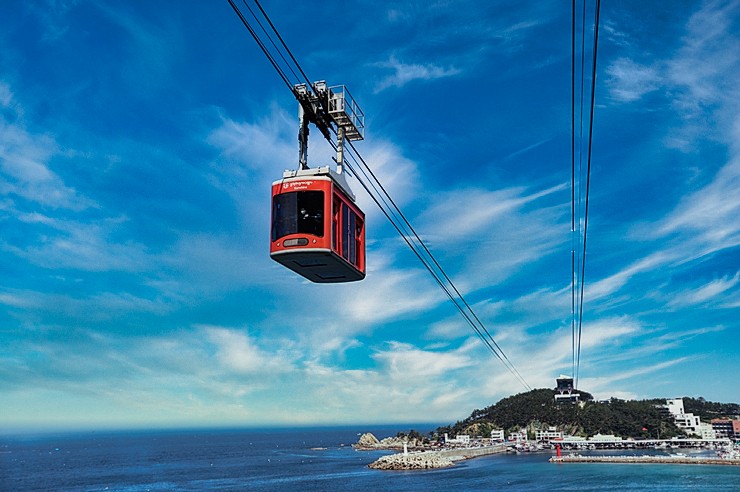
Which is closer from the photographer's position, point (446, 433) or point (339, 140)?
point (339, 140)

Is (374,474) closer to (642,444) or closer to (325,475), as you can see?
(325,475)

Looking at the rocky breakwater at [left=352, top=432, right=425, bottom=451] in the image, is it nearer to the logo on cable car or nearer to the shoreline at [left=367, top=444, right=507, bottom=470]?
the shoreline at [left=367, top=444, right=507, bottom=470]

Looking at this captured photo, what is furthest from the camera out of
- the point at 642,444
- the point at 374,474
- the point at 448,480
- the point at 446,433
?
the point at 446,433

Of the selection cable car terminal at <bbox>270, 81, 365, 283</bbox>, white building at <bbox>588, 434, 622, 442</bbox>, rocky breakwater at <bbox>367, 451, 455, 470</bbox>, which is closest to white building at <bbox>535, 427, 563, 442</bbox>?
white building at <bbox>588, 434, 622, 442</bbox>

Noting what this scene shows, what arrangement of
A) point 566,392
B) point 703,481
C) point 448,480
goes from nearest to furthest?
point 703,481 → point 448,480 → point 566,392

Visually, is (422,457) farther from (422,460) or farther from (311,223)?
(311,223)

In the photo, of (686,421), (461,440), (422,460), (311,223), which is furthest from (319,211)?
(686,421)

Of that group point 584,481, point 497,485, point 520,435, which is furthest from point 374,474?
point 520,435

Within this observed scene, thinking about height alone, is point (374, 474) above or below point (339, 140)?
below

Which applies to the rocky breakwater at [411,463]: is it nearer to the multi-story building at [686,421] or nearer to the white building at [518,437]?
the white building at [518,437]
